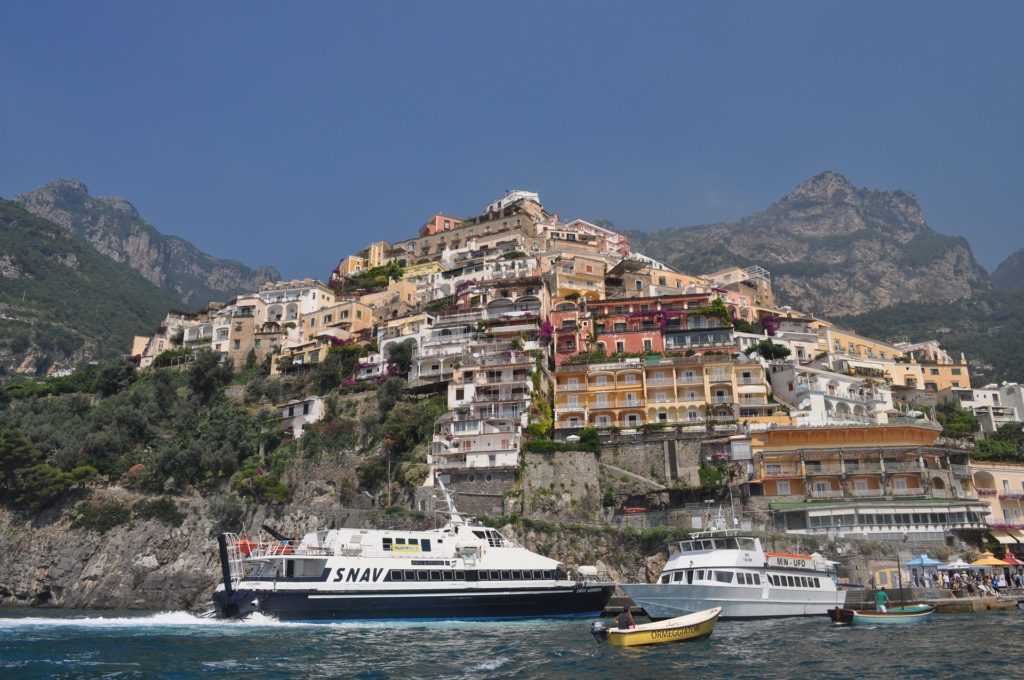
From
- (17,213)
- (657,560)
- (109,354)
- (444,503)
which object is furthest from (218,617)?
(17,213)

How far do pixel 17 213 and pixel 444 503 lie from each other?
14568 centimetres

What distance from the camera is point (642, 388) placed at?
190ft

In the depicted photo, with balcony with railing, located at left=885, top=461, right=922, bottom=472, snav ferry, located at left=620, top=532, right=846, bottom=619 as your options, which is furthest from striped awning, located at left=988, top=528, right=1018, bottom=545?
snav ferry, located at left=620, top=532, right=846, bottom=619

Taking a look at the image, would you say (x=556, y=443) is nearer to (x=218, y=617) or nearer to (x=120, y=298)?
(x=218, y=617)

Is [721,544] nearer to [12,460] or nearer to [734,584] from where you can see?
[734,584]

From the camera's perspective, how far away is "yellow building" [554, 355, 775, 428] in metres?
57.1

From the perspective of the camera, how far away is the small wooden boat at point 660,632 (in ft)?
93.8

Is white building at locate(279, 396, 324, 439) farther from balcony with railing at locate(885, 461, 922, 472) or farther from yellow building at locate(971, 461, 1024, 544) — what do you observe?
yellow building at locate(971, 461, 1024, 544)

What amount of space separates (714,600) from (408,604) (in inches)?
512

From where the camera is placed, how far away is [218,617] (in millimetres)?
35906

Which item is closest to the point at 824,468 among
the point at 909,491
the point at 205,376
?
the point at 909,491

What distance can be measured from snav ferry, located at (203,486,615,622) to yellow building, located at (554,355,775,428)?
1860cm

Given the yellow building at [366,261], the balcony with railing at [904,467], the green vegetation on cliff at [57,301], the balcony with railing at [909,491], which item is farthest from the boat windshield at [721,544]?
the green vegetation on cliff at [57,301]

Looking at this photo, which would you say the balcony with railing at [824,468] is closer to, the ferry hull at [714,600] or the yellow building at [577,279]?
the ferry hull at [714,600]
